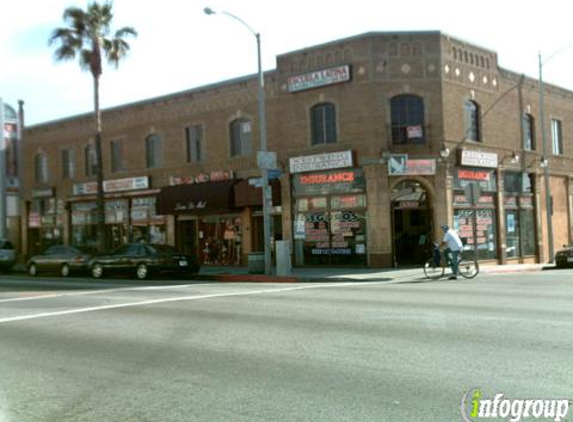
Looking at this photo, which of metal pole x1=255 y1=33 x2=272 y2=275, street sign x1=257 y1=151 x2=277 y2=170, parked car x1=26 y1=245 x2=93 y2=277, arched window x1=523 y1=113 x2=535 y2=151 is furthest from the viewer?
arched window x1=523 y1=113 x2=535 y2=151

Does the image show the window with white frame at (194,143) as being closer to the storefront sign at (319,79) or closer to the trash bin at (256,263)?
the storefront sign at (319,79)

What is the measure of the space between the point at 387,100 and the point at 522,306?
12940 millimetres

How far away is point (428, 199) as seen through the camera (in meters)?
23.5

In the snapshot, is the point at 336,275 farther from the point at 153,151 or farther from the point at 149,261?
the point at 153,151

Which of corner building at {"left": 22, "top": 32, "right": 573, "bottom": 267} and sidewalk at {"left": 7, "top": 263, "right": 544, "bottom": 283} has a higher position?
corner building at {"left": 22, "top": 32, "right": 573, "bottom": 267}

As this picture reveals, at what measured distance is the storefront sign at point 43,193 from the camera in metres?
34.7

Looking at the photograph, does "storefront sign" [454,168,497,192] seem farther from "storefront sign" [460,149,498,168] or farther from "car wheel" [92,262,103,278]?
"car wheel" [92,262,103,278]

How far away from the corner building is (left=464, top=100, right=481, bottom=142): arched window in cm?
8

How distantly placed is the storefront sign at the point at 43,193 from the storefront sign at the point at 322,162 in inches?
643

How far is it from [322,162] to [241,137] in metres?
4.62

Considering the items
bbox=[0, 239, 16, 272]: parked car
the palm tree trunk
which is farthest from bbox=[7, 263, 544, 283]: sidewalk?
bbox=[0, 239, 16, 272]: parked car

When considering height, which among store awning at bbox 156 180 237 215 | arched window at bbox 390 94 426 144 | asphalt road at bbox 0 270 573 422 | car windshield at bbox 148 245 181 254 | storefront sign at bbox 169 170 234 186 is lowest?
asphalt road at bbox 0 270 573 422

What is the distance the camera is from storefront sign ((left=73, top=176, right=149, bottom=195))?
99.4 feet

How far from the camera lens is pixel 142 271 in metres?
22.2
